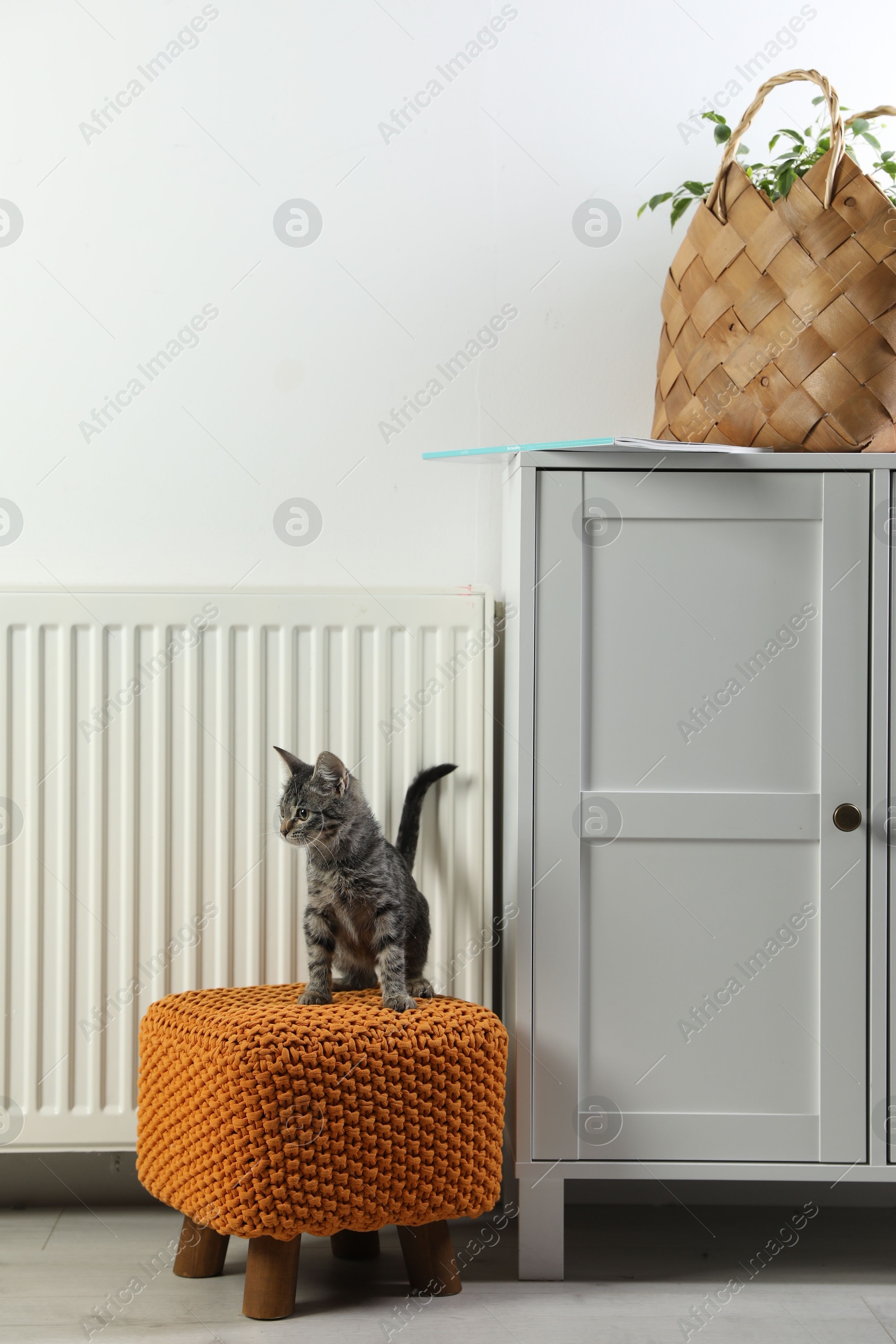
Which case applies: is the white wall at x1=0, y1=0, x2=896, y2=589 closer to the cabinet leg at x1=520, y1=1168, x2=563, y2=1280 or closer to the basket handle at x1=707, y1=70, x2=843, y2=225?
the basket handle at x1=707, y1=70, x2=843, y2=225

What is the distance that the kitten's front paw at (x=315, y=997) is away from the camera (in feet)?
4.21

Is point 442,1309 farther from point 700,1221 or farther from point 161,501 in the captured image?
point 161,501

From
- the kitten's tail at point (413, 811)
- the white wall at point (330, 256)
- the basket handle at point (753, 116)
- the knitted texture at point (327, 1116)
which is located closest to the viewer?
the knitted texture at point (327, 1116)

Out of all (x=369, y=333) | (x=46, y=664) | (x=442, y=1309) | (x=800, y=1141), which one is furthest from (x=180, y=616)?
(x=800, y=1141)

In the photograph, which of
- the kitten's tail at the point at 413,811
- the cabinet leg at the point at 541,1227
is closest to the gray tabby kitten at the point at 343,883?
the kitten's tail at the point at 413,811

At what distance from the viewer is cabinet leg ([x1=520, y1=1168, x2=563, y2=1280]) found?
4.27ft

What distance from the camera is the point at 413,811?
148cm

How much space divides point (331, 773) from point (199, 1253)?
27.4 inches

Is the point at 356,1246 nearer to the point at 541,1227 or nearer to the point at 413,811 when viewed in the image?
the point at 541,1227

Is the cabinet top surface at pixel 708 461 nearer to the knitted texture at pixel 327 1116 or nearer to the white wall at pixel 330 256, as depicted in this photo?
the white wall at pixel 330 256

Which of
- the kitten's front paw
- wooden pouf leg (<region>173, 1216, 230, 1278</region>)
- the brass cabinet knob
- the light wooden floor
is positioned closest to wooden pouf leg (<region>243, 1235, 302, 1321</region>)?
the light wooden floor

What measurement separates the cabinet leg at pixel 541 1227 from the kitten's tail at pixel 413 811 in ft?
1.56

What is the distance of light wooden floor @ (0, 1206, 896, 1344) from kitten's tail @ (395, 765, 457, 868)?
579mm

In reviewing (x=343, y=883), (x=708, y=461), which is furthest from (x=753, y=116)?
(x=343, y=883)
